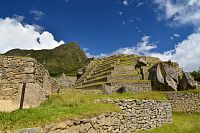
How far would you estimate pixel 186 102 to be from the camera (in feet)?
83.5

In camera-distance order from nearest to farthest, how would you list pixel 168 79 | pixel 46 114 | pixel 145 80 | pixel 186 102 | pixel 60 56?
pixel 46 114
pixel 186 102
pixel 168 79
pixel 145 80
pixel 60 56

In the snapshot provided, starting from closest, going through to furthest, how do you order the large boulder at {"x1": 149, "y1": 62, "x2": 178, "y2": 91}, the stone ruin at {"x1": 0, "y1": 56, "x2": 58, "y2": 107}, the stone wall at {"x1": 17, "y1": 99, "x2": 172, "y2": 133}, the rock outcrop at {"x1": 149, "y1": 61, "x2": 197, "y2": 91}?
the stone wall at {"x1": 17, "y1": 99, "x2": 172, "y2": 133}
the stone ruin at {"x1": 0, "y1": 56, "x2": 58, "y2": 107}
the rock outcrop at {"x1": 149, "y1": 61, "x2": 197, "y2": 91}
the large boulder at {"x1": 149, "y1": 62, "x2": 178, "y2": 91}

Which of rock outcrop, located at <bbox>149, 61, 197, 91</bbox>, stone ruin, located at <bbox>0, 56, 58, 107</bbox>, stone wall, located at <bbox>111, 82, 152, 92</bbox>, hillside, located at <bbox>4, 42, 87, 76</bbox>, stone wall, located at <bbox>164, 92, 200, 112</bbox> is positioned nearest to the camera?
stone ruin, located at <bbox>0, 56, 58, 107</bbox>

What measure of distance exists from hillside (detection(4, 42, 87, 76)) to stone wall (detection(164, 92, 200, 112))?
158 feet

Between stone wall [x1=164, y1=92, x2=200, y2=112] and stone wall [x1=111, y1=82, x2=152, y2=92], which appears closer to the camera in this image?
stone wall [x1=164, y1=92, x2=200, y2=112]

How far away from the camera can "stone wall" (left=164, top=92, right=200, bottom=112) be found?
82.8 ft

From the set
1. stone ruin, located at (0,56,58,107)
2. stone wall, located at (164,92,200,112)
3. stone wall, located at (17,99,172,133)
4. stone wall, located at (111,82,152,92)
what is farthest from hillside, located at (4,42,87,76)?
stone ruin, located at (0,56,58,107)

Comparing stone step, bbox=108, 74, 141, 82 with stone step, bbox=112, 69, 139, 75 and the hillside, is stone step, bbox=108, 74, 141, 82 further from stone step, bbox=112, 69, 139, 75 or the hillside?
the hillside

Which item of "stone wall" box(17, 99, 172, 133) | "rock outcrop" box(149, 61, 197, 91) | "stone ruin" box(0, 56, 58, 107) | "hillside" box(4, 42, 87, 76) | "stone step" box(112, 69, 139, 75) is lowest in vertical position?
"stone wall" box(17, 99, 172, 133)

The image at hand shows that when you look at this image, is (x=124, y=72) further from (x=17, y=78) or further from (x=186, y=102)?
(x=17, y=78)

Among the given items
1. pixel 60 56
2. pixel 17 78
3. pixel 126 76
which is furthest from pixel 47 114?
pixel 60 56

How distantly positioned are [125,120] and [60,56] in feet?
231

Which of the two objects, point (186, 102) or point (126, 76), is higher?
point (126, 76)

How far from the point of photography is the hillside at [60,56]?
75.6 meters
